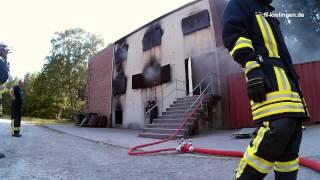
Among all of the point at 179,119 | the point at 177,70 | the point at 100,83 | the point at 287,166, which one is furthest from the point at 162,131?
the point at 100,83

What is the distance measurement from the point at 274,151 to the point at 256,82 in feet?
1.57

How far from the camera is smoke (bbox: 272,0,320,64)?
1958 cm

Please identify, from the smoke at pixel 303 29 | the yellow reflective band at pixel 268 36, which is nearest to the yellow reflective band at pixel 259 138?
the yellow reflective band at pixel 268 36

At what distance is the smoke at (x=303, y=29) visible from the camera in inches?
771

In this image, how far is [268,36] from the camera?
89.7 inches

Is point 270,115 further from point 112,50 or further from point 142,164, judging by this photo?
point 112,50

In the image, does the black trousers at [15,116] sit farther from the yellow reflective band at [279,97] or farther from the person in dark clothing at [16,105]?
the yellow reflective band at [279,97]

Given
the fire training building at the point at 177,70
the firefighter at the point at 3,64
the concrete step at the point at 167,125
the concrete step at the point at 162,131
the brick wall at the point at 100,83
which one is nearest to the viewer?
the firefighter at the point at 3,64

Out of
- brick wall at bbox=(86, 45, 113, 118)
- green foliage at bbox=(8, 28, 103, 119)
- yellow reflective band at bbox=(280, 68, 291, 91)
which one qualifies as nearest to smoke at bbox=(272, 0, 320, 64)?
brick wall at bbox=(86, 45, 113, 118)

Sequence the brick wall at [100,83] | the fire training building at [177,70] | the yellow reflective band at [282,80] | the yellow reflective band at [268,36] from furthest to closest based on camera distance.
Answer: the brick wall at [100,83] → the fire training building at [177,70] → the yellow reflective band at [268,36] → the yellow reflective band at [282,80]

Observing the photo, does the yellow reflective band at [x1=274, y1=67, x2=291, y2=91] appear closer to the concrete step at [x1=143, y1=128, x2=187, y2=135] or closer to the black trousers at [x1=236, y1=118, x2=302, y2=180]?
the black trousers at [x1=236, y1=118, x2=302, y2=180]

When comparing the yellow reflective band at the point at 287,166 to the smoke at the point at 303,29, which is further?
the smoke at the point at 303,29

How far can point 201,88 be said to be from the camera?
510 inches

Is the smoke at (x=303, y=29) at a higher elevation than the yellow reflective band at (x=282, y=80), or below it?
higher
